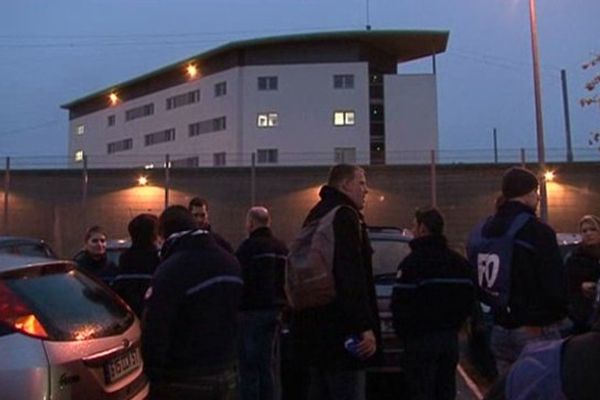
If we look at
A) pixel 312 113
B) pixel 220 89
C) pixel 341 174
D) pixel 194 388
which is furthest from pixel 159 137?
pixel 194 388

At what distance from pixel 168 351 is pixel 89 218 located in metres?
25.8

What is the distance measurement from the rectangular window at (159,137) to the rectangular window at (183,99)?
202 centimetres

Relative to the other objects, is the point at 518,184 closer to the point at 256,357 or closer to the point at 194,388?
the point at 194,388

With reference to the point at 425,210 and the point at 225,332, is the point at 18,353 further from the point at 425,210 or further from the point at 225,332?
the point at 425,210

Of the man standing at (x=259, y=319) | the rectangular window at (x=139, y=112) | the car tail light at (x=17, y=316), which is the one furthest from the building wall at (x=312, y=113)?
the car tail light at (x=17, y=316)

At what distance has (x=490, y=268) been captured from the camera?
183 inches

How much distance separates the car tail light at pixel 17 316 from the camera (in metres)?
3.45

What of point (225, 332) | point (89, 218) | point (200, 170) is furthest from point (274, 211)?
point (225, 332)

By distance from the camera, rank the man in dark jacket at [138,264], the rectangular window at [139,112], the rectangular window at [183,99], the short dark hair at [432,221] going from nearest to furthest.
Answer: the man in dark jacket at [138,264] < the short dark hair at [432,221] < the rectangular window at [183,99] < the rectangular window at [139,112]

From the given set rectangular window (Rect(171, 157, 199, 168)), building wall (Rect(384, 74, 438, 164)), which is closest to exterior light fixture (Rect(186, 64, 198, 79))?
rectangular window (Rect(171, 157, 199, 168))

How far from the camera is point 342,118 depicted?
169ft

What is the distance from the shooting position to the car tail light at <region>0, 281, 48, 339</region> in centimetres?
345

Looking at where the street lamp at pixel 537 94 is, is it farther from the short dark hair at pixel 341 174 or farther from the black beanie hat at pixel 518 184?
the short dark hair at pixel 341 174

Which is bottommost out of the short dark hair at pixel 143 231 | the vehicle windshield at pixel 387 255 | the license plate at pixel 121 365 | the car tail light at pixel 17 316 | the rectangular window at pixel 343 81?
the license plate at pixel 121 365
